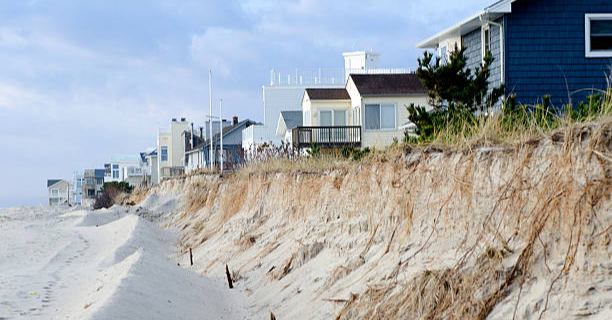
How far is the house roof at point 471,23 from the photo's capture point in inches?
846

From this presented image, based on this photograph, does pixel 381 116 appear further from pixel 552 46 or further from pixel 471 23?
pixel 552 46

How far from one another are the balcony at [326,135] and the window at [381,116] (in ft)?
2.36

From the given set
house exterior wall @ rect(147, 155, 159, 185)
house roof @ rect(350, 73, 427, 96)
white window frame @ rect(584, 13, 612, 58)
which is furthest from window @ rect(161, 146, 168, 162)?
white window frame @ rect(584, 13, 612, 58)

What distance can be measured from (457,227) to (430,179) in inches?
38.0

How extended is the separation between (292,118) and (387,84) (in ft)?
30.9

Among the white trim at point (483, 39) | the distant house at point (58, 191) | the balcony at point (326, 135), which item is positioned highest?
the white trim at point (483, 39)

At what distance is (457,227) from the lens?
650 cm

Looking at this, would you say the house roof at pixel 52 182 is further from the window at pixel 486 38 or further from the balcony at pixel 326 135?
the window at pixel 486 38

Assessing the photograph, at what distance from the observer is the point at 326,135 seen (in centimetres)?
3534

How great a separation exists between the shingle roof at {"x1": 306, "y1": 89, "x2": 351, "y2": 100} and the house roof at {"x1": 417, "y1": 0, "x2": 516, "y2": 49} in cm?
1008

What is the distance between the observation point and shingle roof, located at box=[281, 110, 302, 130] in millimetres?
A: 42062

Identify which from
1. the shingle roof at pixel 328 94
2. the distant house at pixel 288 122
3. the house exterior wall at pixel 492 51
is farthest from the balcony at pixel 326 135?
the house exterior wall at pixel 492 51

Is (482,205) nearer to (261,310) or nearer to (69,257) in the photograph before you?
(261,310)

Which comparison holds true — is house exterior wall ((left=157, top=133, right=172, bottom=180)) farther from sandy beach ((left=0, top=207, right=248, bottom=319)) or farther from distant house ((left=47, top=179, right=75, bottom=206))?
sandy beach ((left=0, top=207, right=248, bottom=319))
